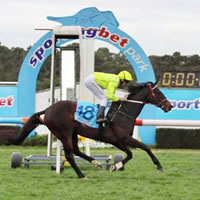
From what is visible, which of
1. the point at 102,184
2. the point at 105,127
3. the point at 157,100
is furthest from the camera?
the point at 157,100

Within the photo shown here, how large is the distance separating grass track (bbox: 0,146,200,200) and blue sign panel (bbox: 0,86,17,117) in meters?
6.80

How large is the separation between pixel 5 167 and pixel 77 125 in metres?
1.91

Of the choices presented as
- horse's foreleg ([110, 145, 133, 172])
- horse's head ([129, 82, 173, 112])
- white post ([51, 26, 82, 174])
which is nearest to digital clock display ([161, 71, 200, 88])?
white post ([51, 26, 82, 174])

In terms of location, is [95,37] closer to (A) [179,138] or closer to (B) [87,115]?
(A) [179,138]

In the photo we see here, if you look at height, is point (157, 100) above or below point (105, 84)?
below

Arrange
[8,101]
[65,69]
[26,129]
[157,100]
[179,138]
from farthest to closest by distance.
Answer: [8,101] < [179,138] < [65,69] < [26,129] < [157,100]

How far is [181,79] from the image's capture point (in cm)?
1555

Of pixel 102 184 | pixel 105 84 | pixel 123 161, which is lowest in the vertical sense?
pixel 102 184

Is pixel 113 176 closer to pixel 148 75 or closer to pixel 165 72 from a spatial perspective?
pixel 148 75

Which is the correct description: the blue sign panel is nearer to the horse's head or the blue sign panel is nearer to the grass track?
the grass track

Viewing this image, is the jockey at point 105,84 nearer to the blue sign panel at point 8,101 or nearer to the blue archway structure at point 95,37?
the blue archway structure at point 95,37

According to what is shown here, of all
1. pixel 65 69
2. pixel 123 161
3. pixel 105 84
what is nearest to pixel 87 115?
pixel 105 84

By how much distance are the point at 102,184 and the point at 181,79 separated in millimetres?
9606

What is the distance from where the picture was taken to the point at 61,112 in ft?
23.6
